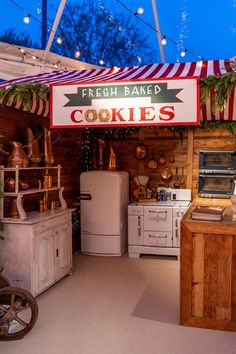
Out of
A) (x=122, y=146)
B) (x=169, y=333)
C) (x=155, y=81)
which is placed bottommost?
(x=169, y=333)

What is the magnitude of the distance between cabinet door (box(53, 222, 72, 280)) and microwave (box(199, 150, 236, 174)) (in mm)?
2490

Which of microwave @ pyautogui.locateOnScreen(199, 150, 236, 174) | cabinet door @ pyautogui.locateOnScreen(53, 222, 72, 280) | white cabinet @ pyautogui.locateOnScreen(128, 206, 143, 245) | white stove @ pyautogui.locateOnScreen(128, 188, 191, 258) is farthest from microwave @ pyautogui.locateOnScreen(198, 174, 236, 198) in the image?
cabinet door @ pyautogui.locateOnScreen(53, 222, 72, 280)

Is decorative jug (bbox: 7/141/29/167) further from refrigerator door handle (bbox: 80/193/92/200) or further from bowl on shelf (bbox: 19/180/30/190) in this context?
refrigerator door handle (bbox: 80/193/92/200)

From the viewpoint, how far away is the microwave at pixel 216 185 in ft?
21.0

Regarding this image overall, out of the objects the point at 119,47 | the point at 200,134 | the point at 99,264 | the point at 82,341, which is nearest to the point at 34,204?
the point at 99,264

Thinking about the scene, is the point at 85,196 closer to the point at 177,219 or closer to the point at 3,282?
the point at 177,219

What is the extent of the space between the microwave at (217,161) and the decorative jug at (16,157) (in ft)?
10.0

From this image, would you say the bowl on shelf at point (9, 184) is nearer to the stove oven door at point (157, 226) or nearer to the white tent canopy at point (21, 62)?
the white tent canopy at point (21, 62)

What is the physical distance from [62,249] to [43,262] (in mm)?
559

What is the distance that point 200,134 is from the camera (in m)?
7.08

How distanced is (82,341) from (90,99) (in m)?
2.29

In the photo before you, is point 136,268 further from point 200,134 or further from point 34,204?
point 200,134

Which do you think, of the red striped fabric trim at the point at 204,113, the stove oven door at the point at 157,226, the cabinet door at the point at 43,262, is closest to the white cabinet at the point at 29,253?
the cabinet door at the point at 43,262

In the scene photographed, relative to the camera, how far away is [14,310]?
355 centimetres
